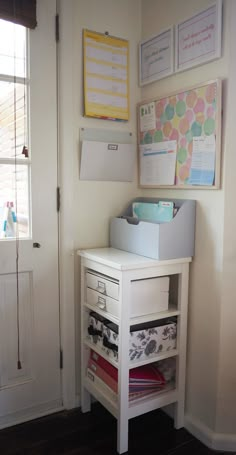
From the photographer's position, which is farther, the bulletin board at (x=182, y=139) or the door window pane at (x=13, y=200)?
the door window pane at (x=13, y=200)

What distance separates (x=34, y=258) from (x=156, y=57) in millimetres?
1191

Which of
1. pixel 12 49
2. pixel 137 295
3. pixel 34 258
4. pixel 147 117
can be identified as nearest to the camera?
pixel 137 295

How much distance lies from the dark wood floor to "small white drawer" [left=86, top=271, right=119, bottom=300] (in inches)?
27.2

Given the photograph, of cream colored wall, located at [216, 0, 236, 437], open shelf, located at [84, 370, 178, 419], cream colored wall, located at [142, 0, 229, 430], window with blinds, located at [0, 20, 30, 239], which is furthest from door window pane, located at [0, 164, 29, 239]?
cream colored wall, located at [216, 0, 236, 437]

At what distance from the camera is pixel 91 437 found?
1.80m

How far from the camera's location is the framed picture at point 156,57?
185cm

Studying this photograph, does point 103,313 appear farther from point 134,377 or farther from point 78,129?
point 78,129

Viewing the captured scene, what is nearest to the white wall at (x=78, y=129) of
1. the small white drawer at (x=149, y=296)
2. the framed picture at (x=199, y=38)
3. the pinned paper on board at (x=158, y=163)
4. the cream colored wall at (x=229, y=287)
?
the pinned paper on board at (x=158, y=163)

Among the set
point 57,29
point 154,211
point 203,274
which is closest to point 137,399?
point 203,274

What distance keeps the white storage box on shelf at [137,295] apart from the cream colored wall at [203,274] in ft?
0.58

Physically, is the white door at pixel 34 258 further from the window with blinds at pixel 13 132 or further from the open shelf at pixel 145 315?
the open shelf at pixel 145 315

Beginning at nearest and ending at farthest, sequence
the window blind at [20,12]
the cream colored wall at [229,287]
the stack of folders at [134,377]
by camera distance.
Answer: the cream colored wall at [229,287]
the window blind at [20,12]
the stack of folders at [134,377]

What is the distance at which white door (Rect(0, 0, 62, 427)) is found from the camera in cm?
182

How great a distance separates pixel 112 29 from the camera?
1.98 meters
